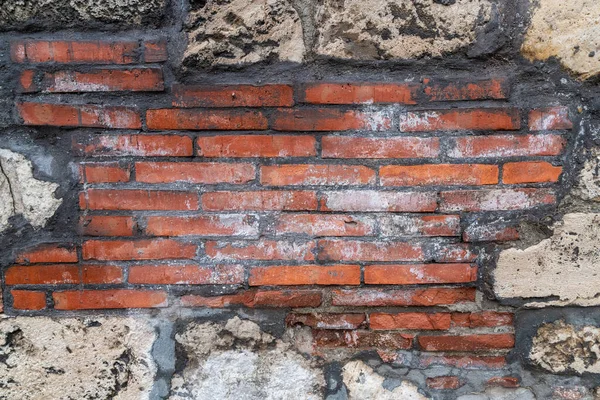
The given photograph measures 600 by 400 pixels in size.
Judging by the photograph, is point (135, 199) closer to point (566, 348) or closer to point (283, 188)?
point (283, 188)

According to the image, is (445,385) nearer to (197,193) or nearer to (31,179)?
(197,193)

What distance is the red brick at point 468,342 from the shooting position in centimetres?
158

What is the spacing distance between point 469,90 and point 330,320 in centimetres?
89

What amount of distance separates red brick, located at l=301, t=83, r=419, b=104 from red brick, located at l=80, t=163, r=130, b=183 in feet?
2.08

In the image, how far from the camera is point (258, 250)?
1.55 meters

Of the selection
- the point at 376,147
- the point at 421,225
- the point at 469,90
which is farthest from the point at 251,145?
the point at 469,90

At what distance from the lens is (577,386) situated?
5.21 ft

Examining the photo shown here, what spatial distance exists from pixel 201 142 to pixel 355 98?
1.70ft

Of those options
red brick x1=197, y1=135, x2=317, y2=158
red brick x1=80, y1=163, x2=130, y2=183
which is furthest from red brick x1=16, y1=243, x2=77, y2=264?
red brick x1=197, y1=135, x2=317, y2=158

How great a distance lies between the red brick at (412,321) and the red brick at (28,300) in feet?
3.61

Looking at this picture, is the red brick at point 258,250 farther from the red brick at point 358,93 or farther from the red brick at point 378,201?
the red brick at point 358,93

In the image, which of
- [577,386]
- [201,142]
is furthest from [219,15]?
[577,386]

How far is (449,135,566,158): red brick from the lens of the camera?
151 cm

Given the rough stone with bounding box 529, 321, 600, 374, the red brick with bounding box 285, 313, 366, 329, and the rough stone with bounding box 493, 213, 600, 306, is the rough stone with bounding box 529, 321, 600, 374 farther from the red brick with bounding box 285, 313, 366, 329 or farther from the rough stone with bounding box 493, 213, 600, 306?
the red brick with bounding box 285, 313, 366, 329
